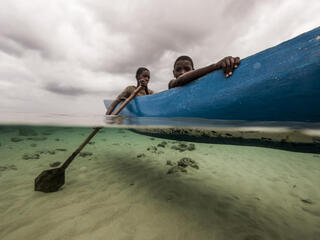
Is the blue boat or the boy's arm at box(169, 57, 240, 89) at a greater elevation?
the boy's arm at box(169, 57, 240, 89)

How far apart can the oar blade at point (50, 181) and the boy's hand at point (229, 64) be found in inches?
175

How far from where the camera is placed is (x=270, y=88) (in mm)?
1842

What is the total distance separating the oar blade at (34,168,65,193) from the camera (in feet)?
10.2

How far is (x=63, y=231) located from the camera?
1.98m

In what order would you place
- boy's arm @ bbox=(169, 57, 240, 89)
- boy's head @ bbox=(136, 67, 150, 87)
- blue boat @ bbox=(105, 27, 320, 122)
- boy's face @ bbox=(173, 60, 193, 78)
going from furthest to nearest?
boy's head @ bbox=(136, 67, 150, 87)
boy's face @ bbox=(173, 60, 193, 78)
boy's arm @ bbox=(169, 57, 240, 89)
blue boat @ bbox=(105, 27, 320, 122)

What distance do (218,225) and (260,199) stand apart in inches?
71.6

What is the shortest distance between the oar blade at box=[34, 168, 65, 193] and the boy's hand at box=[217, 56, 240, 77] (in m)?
4.45

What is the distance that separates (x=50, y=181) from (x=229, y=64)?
470cm

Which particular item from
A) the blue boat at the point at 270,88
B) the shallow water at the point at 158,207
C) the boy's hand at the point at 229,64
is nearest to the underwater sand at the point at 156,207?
the shallow water at the point at 158,207

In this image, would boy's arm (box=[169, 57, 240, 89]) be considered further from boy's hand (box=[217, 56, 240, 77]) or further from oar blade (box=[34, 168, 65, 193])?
oar blade (box=[34, 168, 65, 193])

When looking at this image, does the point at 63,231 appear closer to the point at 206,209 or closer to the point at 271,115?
the point at 206,209

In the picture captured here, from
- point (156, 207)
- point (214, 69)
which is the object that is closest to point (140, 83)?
point (214, 69)

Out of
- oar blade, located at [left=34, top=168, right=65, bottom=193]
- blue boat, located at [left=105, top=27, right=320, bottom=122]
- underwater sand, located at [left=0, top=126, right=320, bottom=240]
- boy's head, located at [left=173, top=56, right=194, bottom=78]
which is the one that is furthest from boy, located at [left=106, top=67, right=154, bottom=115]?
blue boat, located at [left=105, top=27, right=320, bottom=122]

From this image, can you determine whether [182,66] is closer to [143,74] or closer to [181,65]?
[181,65]
